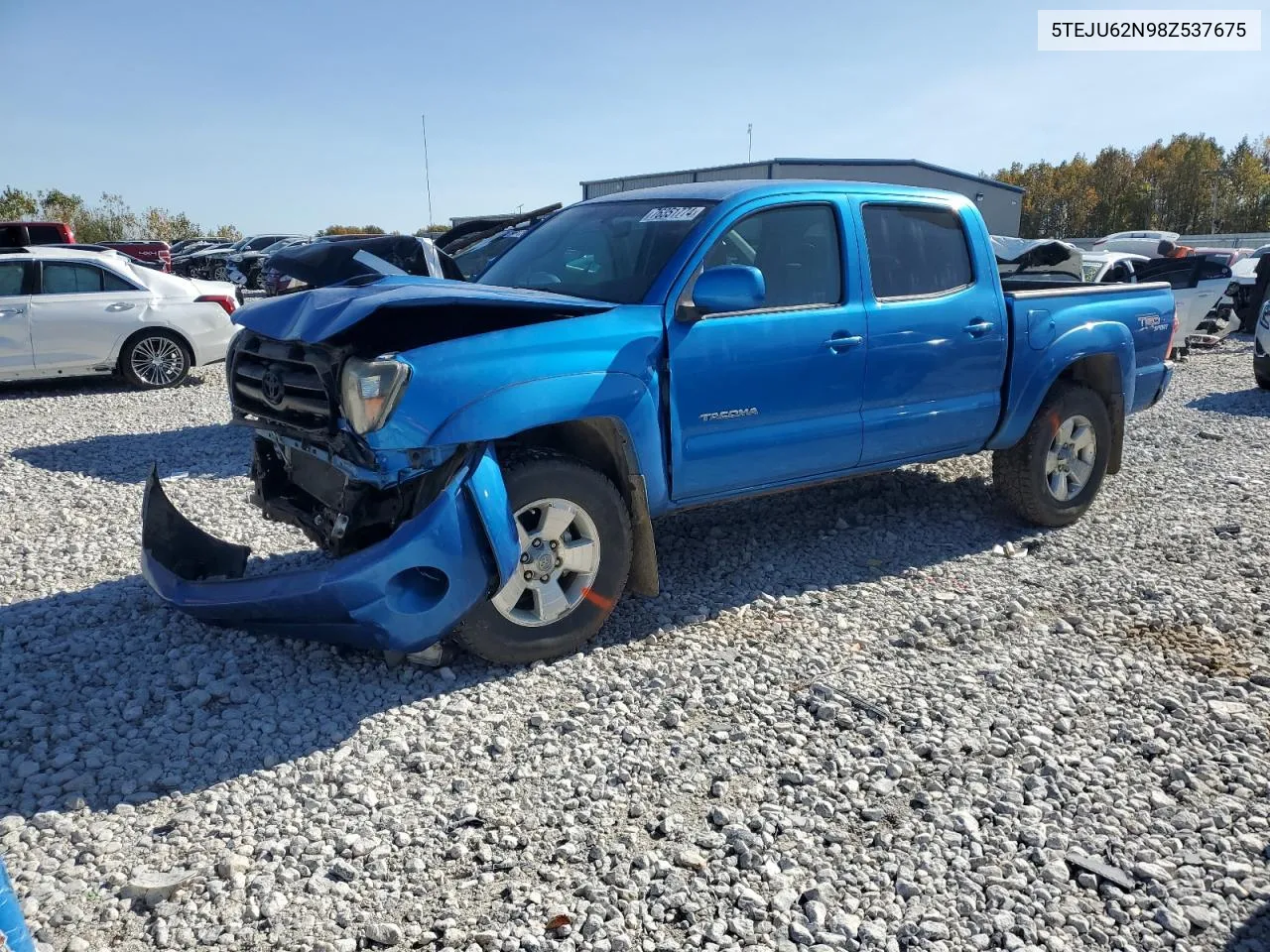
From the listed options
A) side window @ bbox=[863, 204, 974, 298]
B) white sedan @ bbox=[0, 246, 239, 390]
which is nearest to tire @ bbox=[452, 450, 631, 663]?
side window @ bbox=[863, 204, 974, 298]

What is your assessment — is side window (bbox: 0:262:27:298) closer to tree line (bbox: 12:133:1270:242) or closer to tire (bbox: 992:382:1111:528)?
tire (bbox: 992:382:1111:528)

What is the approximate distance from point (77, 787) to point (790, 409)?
10.5 feet

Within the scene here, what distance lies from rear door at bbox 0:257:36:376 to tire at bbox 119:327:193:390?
3.12 feet

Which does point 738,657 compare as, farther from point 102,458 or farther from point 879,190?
point 102,458

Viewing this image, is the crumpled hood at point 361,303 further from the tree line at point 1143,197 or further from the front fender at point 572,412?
the tree line at point 1143,197

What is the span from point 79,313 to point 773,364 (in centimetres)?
958

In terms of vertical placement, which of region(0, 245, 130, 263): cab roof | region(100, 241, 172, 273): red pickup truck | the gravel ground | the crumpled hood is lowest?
the gravel ground

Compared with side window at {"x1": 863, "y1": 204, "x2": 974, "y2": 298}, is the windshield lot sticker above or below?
above

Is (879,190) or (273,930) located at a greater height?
(879,190)

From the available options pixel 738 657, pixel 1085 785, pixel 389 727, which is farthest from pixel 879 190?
pixel 389 727

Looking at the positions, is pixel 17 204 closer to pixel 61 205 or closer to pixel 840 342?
pixel 61 205

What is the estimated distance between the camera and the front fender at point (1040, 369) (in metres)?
5.59

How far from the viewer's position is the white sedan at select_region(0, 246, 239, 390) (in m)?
10.9

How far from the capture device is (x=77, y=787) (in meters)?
3.22
